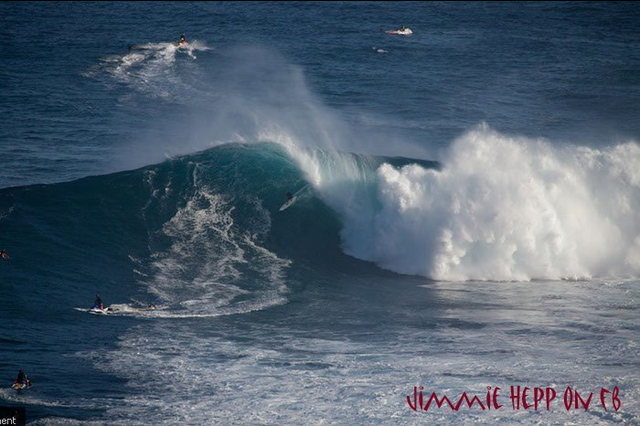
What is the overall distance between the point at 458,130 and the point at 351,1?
3151cm

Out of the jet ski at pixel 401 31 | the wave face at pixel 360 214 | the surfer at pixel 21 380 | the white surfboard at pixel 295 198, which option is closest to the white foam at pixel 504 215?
the wave face at pixel 360 214

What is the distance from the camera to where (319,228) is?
36.7 metres

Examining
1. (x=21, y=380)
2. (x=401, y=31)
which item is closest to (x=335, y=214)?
(x=21, y=380)

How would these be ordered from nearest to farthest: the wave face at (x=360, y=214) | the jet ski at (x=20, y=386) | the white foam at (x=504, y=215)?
the jet ski at (x=20, y=386)
the wave face at (x=360, y=214)
the white foam at (x=504, y=215)

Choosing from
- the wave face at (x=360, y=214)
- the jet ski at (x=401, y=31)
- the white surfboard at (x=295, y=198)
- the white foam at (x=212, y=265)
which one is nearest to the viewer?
the white foam at (x=212, y=265)

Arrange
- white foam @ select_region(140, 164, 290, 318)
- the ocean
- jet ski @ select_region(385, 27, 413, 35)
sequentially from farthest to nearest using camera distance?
jet ski @ select_region(385, 27, 413, 35) < white foam @ select_region(140, 164, 290, 318) < the ocean

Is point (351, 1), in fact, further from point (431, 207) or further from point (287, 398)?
point (287, 398)

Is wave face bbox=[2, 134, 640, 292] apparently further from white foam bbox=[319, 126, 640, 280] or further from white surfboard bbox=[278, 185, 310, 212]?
white surfboard bbox=[278, 185, 310, 212]

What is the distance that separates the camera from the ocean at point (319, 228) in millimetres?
23328

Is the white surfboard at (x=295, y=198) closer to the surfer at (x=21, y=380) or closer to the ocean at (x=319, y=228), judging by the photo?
the ocean at (x=319, y=228)

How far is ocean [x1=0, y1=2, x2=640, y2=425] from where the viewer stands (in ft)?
76.5

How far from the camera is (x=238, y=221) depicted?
3619 cm

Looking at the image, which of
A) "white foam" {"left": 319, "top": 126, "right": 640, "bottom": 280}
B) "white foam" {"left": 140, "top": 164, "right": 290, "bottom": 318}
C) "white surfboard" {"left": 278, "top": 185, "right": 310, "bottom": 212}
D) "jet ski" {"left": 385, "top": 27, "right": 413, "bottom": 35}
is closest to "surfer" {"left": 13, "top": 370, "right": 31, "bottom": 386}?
"white foam" {"left": 140, "top": 164, "right": 290, "bottom": 318}

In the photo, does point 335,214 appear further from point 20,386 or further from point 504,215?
point 20,386
